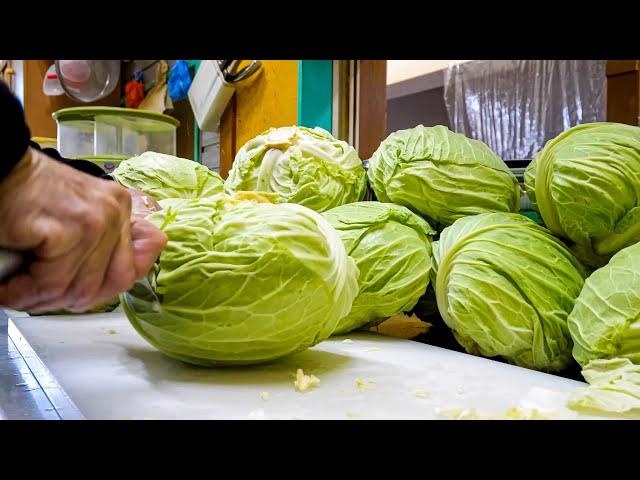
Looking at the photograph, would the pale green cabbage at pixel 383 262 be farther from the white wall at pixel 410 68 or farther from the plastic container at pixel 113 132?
the white wall at pixel 410 68

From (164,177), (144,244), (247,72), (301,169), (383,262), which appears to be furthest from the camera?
(247,72)

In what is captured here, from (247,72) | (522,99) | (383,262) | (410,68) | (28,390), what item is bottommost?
(28,390)

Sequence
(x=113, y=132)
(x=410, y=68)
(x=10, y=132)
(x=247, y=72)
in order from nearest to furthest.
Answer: (x=10, y=132) → (x=247, y=72) → (x=113, y=132) → (x=410, y=68)

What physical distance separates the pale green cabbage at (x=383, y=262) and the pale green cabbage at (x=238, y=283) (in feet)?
1.44

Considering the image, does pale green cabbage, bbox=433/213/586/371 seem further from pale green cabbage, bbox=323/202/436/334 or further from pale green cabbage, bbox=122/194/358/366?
pale green cabbage, bbox=122/194/358/366

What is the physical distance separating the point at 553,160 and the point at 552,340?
0.47 meters

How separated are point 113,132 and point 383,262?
11.8 ft

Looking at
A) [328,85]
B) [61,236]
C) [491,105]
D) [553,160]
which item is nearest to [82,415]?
[61,236]

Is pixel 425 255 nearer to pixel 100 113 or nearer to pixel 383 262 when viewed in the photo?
pixel 383 262

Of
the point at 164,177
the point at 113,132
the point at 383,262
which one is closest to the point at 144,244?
the point at 383,262

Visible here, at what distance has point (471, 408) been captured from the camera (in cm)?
104

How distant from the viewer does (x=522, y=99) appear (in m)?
5.42

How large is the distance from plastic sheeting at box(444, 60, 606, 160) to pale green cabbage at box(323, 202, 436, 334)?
11.7 feet
